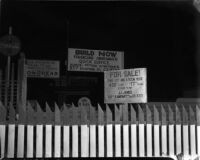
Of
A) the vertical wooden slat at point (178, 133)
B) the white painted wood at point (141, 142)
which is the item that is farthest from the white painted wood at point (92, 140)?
the vertical wooden slat at point (178, 133)

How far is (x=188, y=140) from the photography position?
6.55m

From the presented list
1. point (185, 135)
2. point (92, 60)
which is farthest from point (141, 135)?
point (92, 60)

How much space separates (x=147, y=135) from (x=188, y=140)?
63 cm

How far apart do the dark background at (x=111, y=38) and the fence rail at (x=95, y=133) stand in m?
2.79

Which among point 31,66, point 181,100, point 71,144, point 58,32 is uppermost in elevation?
point 58,32

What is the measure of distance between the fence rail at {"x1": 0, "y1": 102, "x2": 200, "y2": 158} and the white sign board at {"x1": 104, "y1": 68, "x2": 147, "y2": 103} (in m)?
0.45

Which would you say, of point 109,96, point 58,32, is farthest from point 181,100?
point 58,32

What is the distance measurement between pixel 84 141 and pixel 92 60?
2.43 meters

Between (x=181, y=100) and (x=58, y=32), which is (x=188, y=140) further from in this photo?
(x=58, y=32)

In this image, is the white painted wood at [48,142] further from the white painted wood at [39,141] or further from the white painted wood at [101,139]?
the white painted wood at [101,139]

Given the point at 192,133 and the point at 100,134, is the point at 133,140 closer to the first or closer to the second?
the point at 100,134

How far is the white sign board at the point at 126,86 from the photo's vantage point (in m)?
6.89

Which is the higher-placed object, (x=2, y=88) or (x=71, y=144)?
(x=2, y=88)

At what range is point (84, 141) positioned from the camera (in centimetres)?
638
